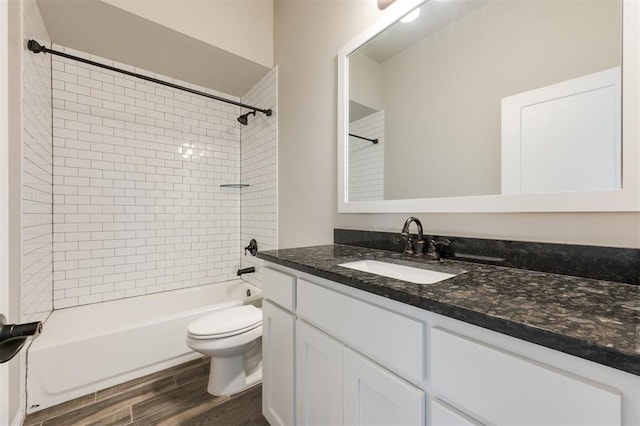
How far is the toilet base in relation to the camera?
1.66 m

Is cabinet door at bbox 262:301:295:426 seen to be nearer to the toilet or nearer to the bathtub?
the toilet

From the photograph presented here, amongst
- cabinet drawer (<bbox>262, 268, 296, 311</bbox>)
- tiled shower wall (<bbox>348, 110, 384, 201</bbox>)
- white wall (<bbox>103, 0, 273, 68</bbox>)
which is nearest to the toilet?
cabinet drawer (<bbox>262, 268, 296, 311</bbox>)

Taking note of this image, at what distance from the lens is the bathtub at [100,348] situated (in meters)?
1.56

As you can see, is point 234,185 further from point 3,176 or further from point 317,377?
point 3,176

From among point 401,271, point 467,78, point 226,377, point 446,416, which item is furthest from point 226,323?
point 467,78

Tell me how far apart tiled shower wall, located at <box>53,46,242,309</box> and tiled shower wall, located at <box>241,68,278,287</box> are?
0.17 metres

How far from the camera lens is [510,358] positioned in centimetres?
50

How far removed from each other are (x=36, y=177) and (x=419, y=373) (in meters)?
2.35

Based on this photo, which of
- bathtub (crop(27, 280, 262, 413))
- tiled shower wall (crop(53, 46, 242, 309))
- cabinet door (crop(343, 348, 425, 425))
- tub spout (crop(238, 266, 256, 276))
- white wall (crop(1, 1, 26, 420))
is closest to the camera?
cabinet door (crop(343, 348, 425, 425))

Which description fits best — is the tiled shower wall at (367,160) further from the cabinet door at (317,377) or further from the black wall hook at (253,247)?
the black wall hook at (253,247)

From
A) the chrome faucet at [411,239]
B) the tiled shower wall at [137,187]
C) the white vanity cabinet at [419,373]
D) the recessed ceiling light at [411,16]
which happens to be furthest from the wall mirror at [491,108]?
the tiled shower wall at [137,187]

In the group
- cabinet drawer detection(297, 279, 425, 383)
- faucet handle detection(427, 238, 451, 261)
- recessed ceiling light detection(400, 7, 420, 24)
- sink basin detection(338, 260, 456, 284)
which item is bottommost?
cabinet drawer detection(297, 279, 425, 383)

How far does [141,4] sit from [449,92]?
2018mm

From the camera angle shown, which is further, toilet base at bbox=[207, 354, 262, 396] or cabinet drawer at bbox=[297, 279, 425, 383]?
toilet base at bbox=[207, 354, 262, 396]
